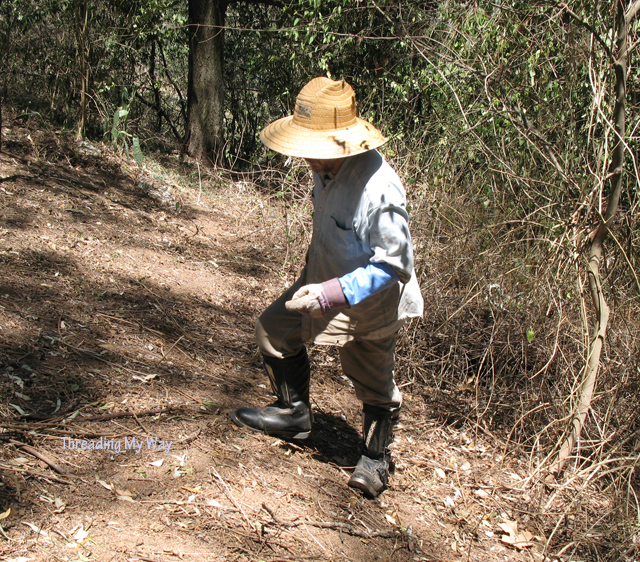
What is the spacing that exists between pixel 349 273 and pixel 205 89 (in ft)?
21.1

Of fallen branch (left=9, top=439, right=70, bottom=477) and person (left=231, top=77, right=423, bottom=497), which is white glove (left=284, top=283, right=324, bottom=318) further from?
fallen branch (left=9, top=439, right=70, bottom=477)

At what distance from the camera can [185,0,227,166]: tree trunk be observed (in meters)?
7.93

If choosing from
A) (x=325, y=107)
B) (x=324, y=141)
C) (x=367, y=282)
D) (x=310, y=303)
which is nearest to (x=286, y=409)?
(x=310, y=303)

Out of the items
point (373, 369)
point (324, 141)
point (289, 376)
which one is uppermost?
point (324, 141)

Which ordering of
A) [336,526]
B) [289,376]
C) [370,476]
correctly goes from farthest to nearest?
[289,376] < [370,476] < [336,526]

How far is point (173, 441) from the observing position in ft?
9.07

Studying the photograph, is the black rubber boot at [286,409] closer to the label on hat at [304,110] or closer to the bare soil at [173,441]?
the bare soil at [173,441]

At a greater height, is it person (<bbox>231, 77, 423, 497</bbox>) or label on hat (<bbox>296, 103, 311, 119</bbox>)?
label on hat (<bbox>296, 103, 311, 119</bbox>)

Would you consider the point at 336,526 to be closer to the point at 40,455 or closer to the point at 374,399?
the point at 374,399

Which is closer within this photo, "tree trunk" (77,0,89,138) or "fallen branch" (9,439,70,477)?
"fallen branch" (9,439,70,477)

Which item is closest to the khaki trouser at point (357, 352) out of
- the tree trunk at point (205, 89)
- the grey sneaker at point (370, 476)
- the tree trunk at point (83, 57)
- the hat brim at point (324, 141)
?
the grey sneaker at point (370, 476)

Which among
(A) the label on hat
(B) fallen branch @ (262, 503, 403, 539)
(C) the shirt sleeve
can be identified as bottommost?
(B) fallen branch @ (262, 503, 403, 539)

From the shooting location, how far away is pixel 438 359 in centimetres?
393

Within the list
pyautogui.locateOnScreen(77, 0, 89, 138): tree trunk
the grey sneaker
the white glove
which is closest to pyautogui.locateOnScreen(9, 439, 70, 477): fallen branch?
the white glove
